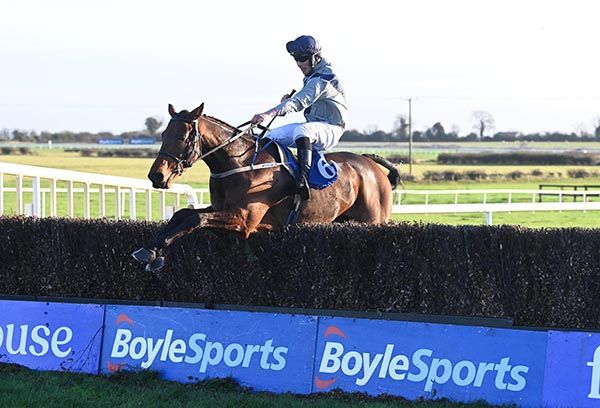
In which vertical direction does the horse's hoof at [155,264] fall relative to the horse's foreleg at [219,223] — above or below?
below

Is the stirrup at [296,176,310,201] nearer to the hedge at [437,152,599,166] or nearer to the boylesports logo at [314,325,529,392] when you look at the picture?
the boylesports logo at [314,325,529,392]

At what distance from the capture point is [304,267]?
7211mm

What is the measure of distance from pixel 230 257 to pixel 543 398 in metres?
2.47

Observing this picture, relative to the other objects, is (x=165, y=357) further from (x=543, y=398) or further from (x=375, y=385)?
(x=543, y=398)

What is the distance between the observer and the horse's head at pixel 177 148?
7395 mm

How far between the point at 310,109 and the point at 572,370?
3.60 meters

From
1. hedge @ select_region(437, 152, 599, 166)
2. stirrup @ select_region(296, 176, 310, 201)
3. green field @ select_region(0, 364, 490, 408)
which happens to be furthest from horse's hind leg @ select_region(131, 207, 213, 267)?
hedge @ select_region(437, 152, 599, 166)

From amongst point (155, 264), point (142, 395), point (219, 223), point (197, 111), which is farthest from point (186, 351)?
point (197, 111)

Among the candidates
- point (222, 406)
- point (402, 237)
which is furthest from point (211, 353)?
point (402, 237)

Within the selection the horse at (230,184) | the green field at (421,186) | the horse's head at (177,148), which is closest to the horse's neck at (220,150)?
the horse at (230,184)

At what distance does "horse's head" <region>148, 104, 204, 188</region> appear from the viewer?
7395 mm

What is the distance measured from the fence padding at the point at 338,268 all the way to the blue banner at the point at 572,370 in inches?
29.7

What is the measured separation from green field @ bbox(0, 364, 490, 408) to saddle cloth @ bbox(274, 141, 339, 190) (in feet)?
7.28

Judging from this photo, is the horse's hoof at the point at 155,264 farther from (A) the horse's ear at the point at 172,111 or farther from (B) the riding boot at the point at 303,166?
(B) the riding boot at the point at 303,166
